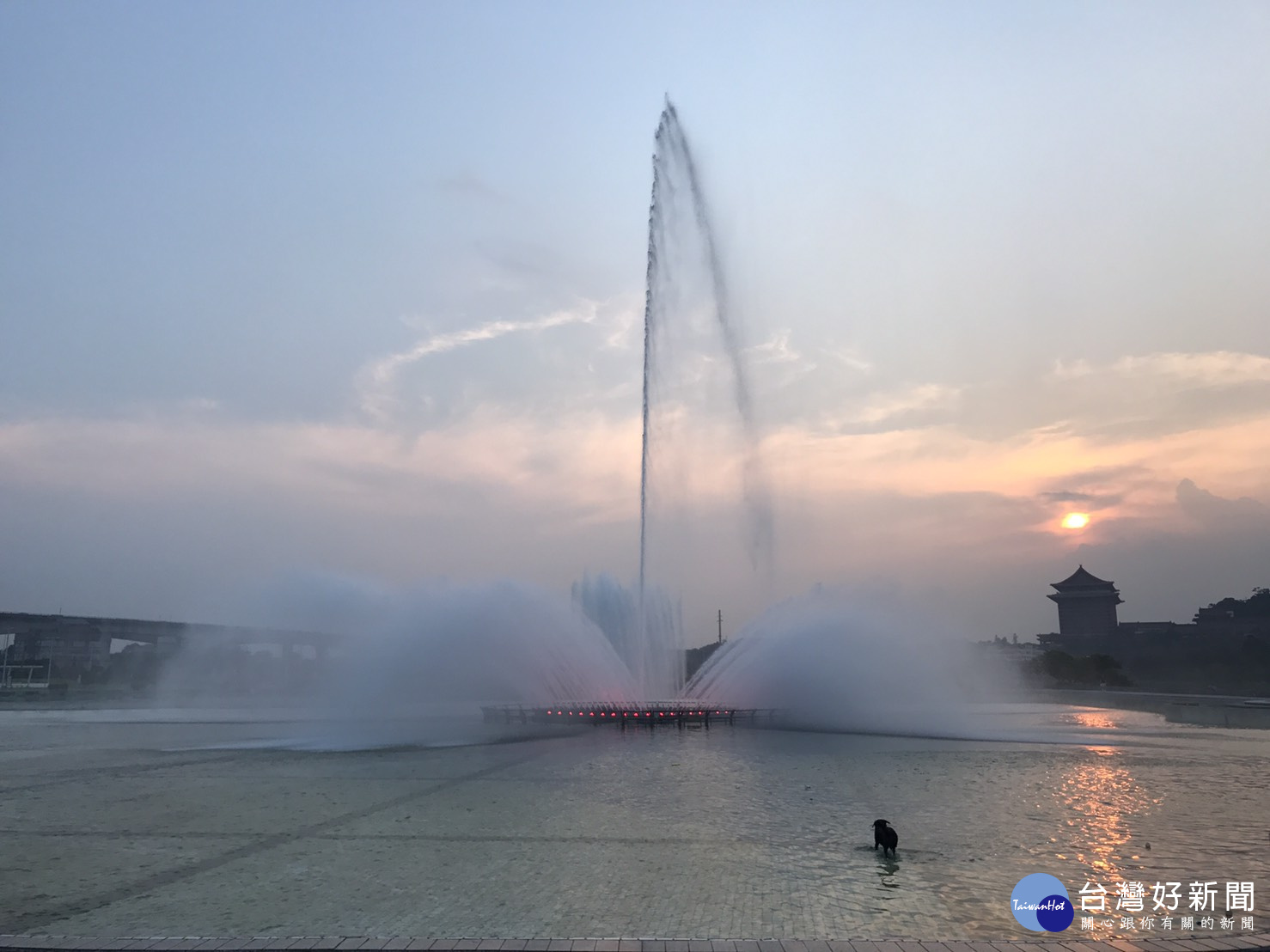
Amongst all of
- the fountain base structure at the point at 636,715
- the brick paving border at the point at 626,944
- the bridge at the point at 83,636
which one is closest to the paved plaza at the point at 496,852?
the brick paving border at the point at 626,944

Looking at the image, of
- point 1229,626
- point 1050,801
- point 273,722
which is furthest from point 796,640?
point 1229,626

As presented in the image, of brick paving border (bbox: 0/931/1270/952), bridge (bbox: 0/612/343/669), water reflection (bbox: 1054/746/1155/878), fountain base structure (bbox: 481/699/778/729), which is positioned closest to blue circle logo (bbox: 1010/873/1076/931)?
brick paving border (bbox: 0/931/1270/952)

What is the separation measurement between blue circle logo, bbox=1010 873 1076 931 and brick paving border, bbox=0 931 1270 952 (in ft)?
2.71

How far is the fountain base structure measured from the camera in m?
40.3

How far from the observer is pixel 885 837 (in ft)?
43.9

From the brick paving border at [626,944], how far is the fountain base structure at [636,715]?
30768mm

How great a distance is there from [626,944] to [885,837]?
6054 mm

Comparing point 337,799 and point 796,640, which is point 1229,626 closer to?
point 796,640

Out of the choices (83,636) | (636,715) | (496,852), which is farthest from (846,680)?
(83,636)

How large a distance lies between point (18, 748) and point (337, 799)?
2173 centimetres

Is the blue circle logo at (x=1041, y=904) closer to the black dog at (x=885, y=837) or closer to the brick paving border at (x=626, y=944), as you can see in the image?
the brick paving border at (x=626, y=944)

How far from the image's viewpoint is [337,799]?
62.8ft

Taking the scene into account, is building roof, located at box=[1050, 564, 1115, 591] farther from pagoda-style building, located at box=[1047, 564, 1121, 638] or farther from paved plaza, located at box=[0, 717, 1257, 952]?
paved plaza, located at box=[0, 717, 1257, 952]

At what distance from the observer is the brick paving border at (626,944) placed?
28.1 feet
